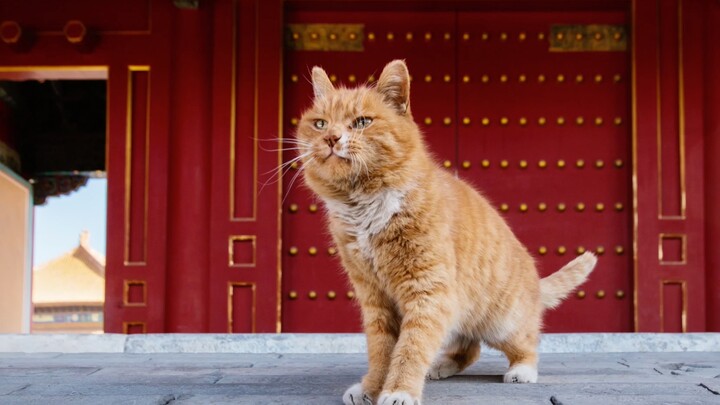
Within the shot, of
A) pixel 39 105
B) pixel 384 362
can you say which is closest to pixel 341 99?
pixel 384 362

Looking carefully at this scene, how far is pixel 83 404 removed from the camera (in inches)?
77.0

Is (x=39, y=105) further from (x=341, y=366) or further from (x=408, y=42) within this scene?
(x=341, y=366)

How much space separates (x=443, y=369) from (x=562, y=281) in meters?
0.62

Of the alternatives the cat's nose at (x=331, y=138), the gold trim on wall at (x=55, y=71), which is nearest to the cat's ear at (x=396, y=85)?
the cat's nose at (x=331, y=138)

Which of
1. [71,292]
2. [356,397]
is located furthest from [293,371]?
[71,292]

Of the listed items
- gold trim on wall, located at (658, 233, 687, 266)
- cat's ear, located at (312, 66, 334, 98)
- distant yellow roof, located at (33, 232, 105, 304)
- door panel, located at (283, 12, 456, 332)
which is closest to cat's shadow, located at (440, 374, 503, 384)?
cat's ear, located at (312, 66, 334, 98)

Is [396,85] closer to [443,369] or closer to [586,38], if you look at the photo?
[443,369]

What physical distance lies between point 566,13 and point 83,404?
14.3ft

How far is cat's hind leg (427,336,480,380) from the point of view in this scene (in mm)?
2586

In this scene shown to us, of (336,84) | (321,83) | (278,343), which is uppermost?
(336,84)

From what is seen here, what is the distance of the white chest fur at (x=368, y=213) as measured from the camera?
2.15 metres

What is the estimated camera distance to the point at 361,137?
6.91 feet

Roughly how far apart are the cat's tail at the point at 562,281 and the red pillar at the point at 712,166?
250 cm

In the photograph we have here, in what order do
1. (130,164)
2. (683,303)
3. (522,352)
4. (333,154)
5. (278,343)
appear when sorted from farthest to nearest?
(130,164) < (683,303) < (278,343) < (522,352) < (333,154)
